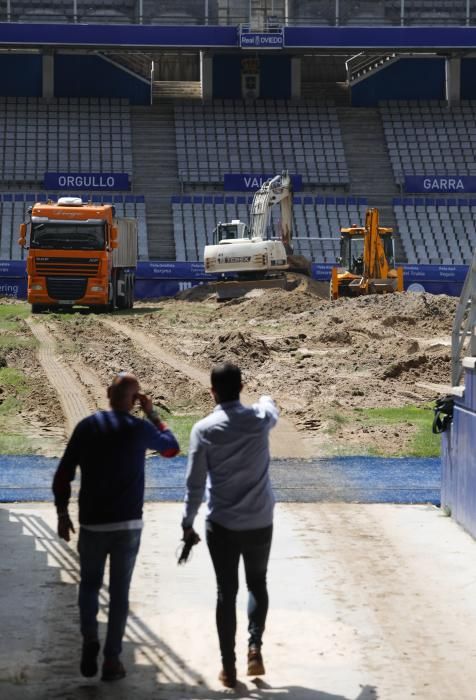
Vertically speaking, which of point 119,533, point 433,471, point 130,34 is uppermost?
point 130,34

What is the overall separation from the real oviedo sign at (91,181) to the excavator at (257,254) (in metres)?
11.0

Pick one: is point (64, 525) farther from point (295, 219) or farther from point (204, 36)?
point (204, 36)

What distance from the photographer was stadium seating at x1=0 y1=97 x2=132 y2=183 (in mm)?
61938

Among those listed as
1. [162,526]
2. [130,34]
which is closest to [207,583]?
[162,526]

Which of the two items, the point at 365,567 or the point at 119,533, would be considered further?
the point at 365,567

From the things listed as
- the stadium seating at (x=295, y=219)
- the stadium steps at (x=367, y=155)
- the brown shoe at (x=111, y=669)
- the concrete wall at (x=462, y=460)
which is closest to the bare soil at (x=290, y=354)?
the concrete wall at (x=462, y=460)

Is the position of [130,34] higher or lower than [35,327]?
higher

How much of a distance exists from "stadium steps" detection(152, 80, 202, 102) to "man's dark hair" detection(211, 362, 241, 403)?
2374 inches

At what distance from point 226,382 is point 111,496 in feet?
3.18

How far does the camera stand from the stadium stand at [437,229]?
57.8 metres

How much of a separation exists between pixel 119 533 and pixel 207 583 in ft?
9.99

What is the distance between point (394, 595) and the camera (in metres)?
10.5

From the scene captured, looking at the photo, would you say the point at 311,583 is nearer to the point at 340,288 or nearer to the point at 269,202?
the point at 340,288

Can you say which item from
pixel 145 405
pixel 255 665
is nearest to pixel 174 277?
pixel 145 405
